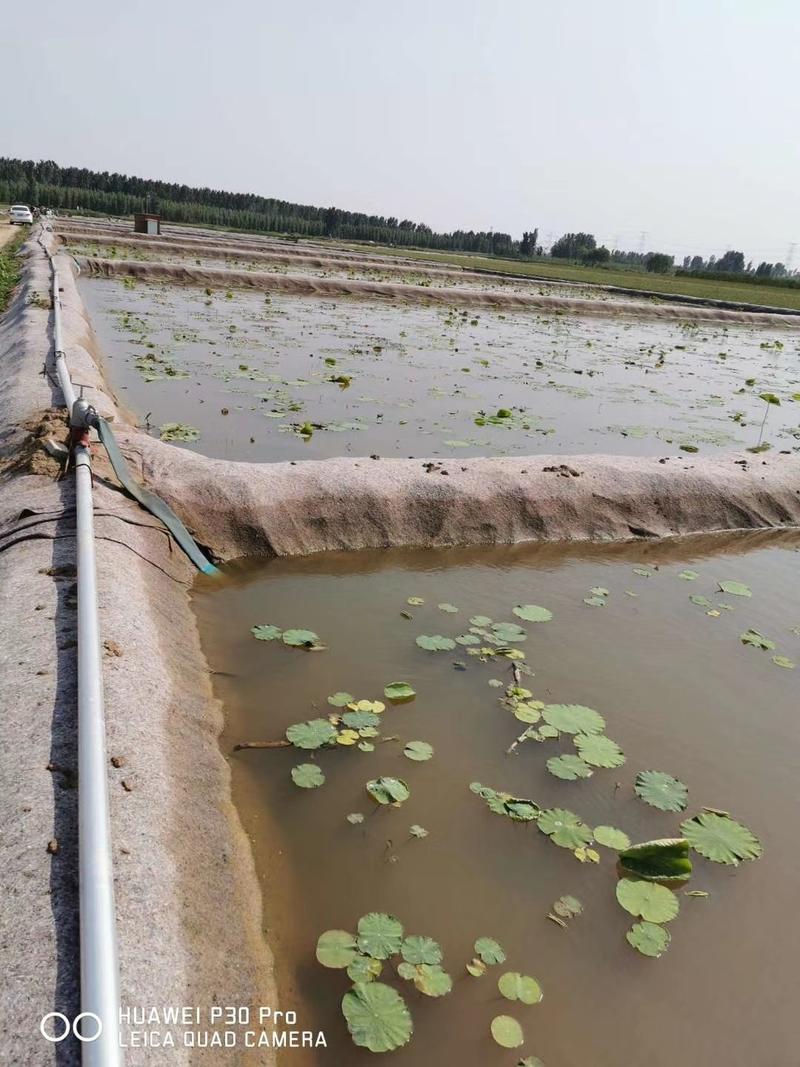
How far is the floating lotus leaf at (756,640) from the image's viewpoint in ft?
11.6

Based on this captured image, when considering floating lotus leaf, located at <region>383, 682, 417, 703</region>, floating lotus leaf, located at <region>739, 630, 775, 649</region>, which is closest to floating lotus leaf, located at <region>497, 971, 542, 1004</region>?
floating lotus leaf, located at <region>383, 682, 417, 703</region>

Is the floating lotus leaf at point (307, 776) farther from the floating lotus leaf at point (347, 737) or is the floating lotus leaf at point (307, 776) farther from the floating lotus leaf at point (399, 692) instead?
the floating lotus leaf at point (399, 692)

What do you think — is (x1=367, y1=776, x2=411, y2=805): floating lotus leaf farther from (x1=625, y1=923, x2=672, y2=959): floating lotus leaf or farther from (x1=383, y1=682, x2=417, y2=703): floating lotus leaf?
(x1=625, y1=923, x2=672, y2=959): floating lotus leaf

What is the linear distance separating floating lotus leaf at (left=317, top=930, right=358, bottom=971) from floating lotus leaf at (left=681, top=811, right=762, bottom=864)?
1.09 m

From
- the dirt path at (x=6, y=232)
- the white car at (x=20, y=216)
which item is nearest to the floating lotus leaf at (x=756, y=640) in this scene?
the dirt path at (x=6, y=232)

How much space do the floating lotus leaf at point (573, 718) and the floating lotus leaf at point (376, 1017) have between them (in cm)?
123

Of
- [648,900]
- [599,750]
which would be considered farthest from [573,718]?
[648,900]

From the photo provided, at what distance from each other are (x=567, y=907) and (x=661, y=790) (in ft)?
2.09

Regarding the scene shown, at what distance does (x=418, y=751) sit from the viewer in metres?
2.53

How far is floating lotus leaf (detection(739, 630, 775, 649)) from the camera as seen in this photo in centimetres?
354

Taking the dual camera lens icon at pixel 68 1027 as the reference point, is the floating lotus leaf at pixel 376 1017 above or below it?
below

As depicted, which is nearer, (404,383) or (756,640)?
(756,640)

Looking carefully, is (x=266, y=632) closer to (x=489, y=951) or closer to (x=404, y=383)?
(x=489, y=951)

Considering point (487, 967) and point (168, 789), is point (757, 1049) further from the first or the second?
point (168, 789)
